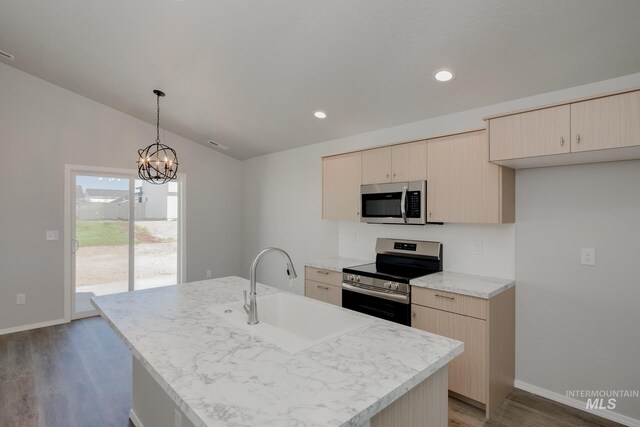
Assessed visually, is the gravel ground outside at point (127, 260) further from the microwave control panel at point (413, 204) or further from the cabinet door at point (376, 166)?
the microwave control panel at point (413, 204)

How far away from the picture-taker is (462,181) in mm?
2629

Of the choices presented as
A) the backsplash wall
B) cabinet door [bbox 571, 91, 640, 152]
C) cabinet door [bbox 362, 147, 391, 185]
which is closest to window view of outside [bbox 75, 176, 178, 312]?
cabinet door [bbox 362, 147, 391, 185]

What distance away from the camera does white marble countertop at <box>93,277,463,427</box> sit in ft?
2.98

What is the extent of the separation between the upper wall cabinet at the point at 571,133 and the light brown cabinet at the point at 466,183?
0.49 ft

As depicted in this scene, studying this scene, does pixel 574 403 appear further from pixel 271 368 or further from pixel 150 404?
pixel 150 404

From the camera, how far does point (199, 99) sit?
371cm

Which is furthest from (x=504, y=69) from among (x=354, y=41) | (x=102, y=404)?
(x=102, y=404)

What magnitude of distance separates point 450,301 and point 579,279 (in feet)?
3.08

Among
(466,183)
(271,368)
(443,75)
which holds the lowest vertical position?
(271,368)

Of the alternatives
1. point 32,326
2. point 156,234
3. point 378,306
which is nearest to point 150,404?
point 378,306

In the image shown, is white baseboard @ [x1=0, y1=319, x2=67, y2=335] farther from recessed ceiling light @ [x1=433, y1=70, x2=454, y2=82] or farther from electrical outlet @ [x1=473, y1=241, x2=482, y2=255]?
recessed ceiling light @ [x1=433, y1=70, x2=454, y2=82]

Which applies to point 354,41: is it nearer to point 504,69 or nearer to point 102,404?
point 504,69

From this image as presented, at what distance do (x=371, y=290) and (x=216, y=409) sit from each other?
2.09 meters

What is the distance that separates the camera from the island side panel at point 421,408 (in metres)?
1.13
